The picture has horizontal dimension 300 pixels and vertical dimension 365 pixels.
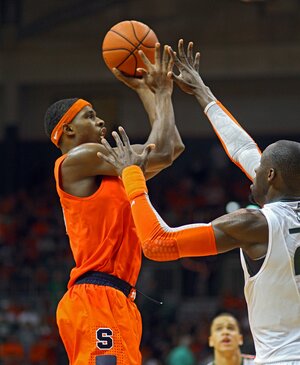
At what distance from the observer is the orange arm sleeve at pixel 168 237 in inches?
169

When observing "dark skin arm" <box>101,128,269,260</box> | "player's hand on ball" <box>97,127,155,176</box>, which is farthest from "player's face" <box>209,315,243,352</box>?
"dark skin arm" <box>101,128,269,260</box>

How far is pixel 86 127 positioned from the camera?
567cm

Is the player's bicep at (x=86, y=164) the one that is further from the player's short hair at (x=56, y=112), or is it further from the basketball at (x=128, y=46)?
the basketball at (x=128, y=46)

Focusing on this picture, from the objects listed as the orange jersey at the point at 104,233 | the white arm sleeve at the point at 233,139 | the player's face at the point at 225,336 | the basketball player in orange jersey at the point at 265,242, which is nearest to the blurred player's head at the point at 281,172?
the basketball player in orange jersey at the point at 265,242

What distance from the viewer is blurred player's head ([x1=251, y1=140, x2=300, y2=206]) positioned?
438cm

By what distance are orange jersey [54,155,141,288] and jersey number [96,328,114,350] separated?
0.32 metres

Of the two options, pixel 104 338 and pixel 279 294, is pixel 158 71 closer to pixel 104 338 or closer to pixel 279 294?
pixel 104 338

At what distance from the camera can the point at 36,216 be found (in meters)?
20.0

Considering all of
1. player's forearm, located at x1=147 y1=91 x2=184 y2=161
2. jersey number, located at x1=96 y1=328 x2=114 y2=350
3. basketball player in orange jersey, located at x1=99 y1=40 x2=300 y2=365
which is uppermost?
player's forearm, located at x1=147 y1=91 x2=184 y2=161

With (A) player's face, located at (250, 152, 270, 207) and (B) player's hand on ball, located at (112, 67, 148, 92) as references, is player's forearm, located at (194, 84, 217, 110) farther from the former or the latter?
(A) player's face, located at (250, 152, 270, 207)

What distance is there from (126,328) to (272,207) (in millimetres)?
1362

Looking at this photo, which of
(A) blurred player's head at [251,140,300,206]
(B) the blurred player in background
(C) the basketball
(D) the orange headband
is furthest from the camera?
(B) the blurred player in background

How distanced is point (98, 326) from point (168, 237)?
1.11 meters

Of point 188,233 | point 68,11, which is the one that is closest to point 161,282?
point 68,11
